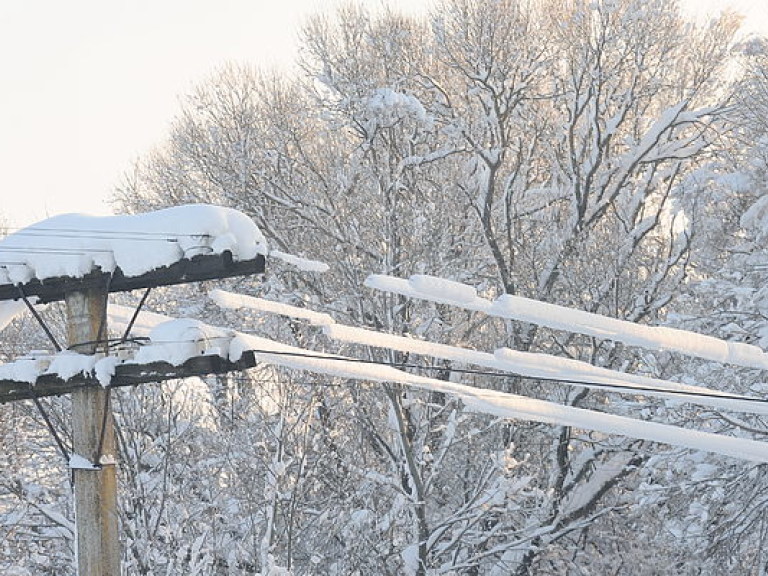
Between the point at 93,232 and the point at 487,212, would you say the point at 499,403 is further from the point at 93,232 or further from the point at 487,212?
the point at 487,212

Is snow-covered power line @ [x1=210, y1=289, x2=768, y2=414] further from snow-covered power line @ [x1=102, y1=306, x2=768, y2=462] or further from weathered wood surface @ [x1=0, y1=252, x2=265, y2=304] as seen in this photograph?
weathered wood surface @ [x1=0, y1=252, x2=265, y2=304]

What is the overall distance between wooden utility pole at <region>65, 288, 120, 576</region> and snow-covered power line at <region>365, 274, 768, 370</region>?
2.31m

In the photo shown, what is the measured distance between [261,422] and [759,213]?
7.00 meters

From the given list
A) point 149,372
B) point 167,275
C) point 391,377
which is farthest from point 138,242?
point 391,377

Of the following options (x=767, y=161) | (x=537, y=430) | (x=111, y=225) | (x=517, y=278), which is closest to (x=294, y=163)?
(x=517, y=278)

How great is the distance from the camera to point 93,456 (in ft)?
20.0

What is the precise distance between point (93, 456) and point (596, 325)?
3.18 m

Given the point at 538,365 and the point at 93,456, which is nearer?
the point at 538,365

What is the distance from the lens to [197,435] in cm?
1769

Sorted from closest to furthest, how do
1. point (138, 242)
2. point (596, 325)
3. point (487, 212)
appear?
point (596, 325)
point (138, 242)
point (487, 212)

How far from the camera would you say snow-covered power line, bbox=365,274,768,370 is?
4402mm

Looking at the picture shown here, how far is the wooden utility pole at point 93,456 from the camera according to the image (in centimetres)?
604

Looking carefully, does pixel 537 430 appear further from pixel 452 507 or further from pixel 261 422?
pixel 261 422

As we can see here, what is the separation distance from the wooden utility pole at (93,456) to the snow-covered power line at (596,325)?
2.31 meters
